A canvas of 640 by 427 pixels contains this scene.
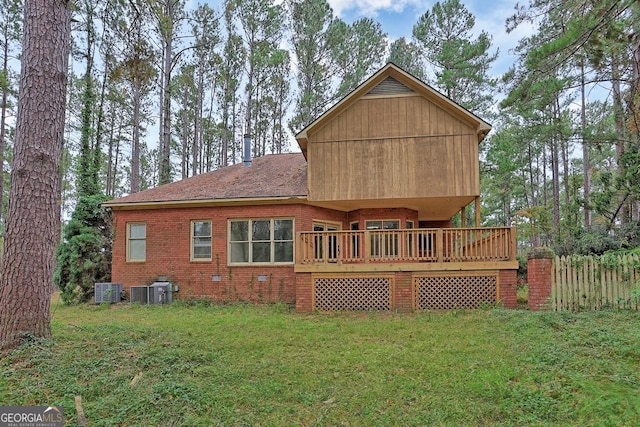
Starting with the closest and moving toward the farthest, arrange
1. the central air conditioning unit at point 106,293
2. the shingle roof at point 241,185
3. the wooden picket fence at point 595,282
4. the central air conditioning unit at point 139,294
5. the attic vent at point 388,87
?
the wooden picket fence at point 595,282 → the attic vent at point 388,87 → the central air conditioning unit at point 139,294 → the shingle roof at point 241,185 → the central air conditioning unit at point 106,293

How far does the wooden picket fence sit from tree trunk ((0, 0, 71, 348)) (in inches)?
378

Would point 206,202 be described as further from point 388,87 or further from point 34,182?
point 34,182

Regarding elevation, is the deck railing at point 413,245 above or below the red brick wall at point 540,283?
above

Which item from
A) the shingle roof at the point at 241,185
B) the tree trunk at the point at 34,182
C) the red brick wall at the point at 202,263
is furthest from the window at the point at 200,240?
the tree trunk at the point at 34,182

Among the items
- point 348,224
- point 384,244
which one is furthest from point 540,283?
point 348,224

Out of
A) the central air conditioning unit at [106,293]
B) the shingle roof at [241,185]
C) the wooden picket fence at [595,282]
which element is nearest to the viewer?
the wooden picket fence at [595,282]

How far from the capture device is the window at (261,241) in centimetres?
1206

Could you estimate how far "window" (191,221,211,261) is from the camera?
12414mm

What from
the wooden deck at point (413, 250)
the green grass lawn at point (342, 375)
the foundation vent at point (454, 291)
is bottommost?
the green grass lawn at point (342, 375)

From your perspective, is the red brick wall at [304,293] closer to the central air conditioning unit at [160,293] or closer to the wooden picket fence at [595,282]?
the central air conditioning unit at [160,293]

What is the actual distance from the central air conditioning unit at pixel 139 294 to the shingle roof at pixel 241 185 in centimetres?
274

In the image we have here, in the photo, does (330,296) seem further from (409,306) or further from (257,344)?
(257,344)

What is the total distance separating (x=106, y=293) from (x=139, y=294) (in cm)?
112

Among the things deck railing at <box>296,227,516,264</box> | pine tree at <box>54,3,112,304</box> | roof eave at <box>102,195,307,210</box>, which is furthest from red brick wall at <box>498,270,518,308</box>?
pine tree at <box>54,3,112,304</box>
